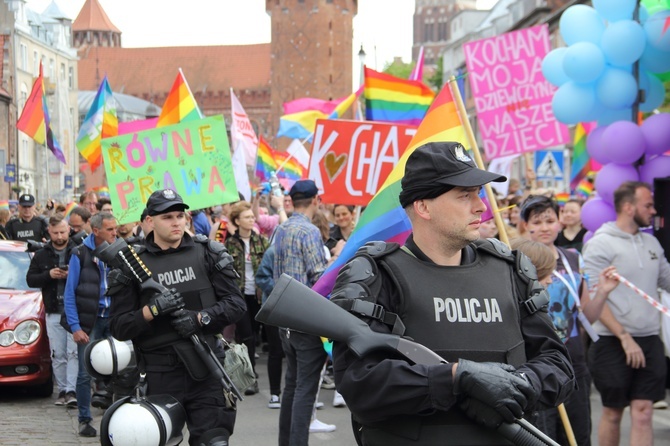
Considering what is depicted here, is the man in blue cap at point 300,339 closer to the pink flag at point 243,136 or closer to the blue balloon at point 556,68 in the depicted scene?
the blue balloon at point 556,68

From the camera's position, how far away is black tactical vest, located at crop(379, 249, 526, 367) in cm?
327

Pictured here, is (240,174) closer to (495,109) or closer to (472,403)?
(495,109)

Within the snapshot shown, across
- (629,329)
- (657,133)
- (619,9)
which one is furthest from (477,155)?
(619,9)

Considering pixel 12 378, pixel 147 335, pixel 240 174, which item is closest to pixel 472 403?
pixel 147 335

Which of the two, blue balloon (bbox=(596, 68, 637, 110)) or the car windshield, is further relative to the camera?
the car windshield

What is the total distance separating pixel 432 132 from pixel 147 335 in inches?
Result: 77.1

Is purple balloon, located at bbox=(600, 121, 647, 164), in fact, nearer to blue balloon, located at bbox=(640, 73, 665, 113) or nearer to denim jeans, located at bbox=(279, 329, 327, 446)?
blue balloon, located at bbox=(640, 73, 665, 113)

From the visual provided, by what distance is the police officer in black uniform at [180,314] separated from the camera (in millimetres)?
5699

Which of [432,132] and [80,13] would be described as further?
[80,13]

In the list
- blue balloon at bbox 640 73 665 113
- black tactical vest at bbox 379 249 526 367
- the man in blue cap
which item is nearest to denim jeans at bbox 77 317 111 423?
the man in blue cap

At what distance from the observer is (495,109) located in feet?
39.0

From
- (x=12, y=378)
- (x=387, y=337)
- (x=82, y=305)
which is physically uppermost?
(x=387, y=337)

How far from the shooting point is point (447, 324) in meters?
3.28

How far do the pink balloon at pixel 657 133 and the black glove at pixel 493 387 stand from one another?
6.60 meters
